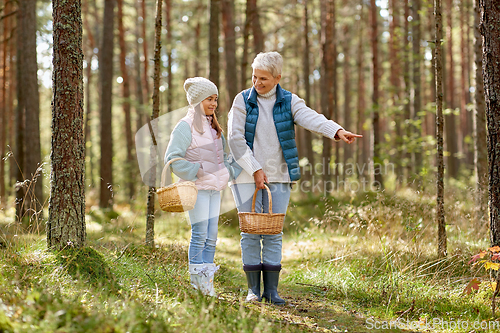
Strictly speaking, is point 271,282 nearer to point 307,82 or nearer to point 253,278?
point 253,278

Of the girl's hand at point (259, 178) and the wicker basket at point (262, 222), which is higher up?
the girl's hand at point (259, 178)

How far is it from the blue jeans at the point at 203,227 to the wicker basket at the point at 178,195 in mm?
172

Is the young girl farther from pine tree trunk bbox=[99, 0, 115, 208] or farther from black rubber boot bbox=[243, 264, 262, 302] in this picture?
pine tree trunk bbox=[99, 0, 115, 208]

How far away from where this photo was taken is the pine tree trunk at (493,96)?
373cm

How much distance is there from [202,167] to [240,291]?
1.43 m

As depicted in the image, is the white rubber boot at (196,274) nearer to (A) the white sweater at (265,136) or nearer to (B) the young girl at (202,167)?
(B) the young girl at (202,167)

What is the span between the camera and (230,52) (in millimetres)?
9938

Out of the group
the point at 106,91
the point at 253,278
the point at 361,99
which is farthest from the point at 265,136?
the point at 361,99

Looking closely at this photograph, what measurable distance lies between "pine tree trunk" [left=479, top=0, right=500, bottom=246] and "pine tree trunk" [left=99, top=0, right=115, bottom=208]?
347 inches

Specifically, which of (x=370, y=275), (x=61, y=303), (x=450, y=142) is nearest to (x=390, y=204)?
(x=370, y=275)

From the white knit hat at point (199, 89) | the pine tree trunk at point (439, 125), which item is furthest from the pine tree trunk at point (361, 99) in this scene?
the white knit hat at point (199, 89)

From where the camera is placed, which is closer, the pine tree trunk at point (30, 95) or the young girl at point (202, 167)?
the young girl at point (202, 167)

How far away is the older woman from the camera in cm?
371

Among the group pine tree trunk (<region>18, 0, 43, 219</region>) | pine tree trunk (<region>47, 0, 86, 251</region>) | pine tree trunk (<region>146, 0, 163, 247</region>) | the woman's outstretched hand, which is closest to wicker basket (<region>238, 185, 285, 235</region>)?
the woman's outstretched hand
